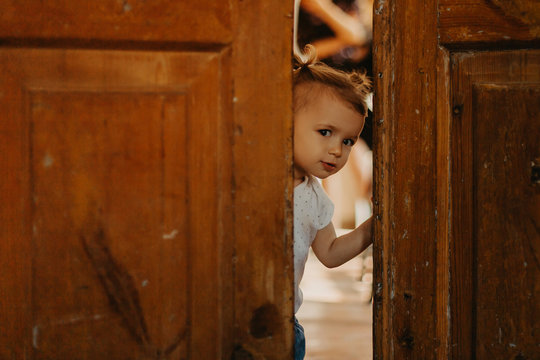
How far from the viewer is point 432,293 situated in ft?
3.76

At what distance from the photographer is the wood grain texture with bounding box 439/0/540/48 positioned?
1121 mm

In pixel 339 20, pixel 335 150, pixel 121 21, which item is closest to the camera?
pixel 121 21

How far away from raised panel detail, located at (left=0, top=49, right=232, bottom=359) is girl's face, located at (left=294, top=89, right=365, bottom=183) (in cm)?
39

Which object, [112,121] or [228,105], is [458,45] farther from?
[112,121]

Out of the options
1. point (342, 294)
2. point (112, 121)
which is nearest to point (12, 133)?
point (112, 121)

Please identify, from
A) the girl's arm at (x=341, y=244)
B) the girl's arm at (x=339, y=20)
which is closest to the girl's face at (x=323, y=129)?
the girl's arm at (x=341, y=244)

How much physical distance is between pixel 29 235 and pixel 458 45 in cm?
100

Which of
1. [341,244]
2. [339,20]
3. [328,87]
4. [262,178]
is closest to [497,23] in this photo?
[328,87]

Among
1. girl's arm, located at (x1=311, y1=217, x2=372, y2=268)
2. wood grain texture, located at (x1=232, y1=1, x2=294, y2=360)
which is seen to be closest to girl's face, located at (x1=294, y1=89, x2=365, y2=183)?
girl's arm, located at (x1=311, y1=217, x2=372, y2=268)

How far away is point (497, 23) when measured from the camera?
3.69 ft

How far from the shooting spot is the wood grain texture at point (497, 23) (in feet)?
3.68

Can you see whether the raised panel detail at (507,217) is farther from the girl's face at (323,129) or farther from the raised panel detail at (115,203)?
the raised panel detail at (115,203)

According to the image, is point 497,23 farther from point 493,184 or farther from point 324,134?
point 324,134

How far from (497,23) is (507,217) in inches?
16.7
